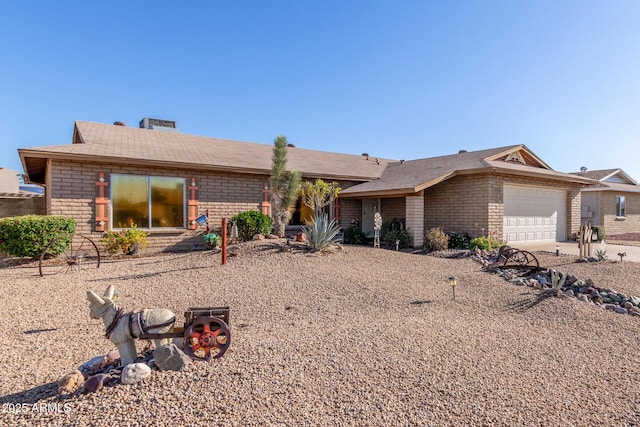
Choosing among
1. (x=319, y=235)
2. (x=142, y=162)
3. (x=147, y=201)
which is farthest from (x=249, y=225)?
(x=142, y=162)

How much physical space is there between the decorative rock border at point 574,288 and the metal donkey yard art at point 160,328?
5.71 m

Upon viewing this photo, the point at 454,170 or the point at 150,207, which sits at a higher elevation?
the point at 454,170

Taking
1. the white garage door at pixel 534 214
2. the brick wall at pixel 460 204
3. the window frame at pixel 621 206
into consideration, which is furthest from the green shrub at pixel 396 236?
the window frame at pixel 621 206

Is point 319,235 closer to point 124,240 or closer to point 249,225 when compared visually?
point 249,225

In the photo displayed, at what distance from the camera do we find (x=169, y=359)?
288cm

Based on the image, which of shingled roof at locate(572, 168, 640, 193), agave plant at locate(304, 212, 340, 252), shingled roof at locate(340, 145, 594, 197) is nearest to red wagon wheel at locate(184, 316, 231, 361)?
agave plant at locate(304, 212, 340, 252)

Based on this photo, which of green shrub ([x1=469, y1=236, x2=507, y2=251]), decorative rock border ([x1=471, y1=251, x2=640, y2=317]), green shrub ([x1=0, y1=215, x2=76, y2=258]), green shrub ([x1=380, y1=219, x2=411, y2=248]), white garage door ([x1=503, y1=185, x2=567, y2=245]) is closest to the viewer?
decorative rock border ([x1=471, y1=251, x2=640, y2=317])

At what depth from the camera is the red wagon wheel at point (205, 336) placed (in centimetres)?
308

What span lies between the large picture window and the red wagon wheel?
873 cm

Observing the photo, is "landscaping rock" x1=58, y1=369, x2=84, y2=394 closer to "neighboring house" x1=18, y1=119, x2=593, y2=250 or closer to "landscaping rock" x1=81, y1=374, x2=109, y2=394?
"landscaping rock" x1=81, y1=374, x2=109, y2=394

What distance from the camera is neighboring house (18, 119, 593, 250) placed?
991cm

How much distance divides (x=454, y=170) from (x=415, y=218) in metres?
2.33

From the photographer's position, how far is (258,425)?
2305 millimetres

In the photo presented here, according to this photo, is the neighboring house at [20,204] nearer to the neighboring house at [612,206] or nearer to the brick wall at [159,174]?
the brick wall at [159,174]
